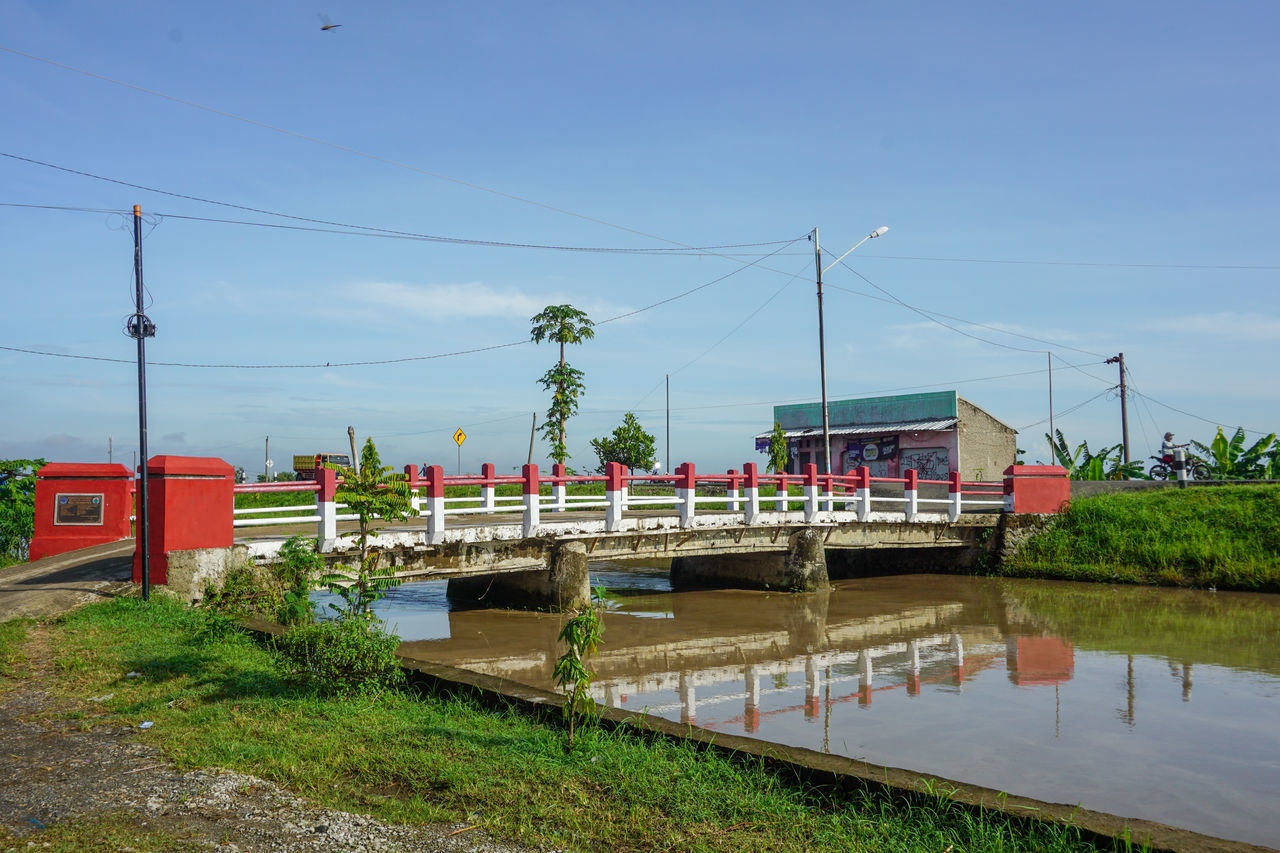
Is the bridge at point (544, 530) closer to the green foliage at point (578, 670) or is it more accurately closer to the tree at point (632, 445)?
the green foliage at point (578, 670)

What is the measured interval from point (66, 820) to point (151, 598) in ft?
21.5

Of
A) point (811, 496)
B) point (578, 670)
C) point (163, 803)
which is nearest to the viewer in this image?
point (163, 803)

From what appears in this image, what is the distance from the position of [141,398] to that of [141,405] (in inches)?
3.4

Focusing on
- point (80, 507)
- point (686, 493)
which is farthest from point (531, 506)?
point (80, 507)

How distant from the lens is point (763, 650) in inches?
506

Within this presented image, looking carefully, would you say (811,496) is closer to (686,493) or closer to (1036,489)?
(686,493)

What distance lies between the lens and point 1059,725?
855 cm

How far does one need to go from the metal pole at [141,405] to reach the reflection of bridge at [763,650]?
3.47 metres

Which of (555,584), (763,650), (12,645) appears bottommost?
(763,650)

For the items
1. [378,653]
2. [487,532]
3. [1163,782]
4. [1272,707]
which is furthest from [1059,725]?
[487,532]

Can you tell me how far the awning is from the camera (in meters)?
38.0

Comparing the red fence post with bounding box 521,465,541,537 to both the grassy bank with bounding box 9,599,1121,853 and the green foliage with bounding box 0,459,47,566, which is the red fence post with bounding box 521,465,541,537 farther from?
the green foliage with bounding box 0,459,47,566

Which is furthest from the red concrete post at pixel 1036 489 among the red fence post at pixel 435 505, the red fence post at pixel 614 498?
the red fence post at pixel 435 505

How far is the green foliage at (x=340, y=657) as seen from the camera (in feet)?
23.1
